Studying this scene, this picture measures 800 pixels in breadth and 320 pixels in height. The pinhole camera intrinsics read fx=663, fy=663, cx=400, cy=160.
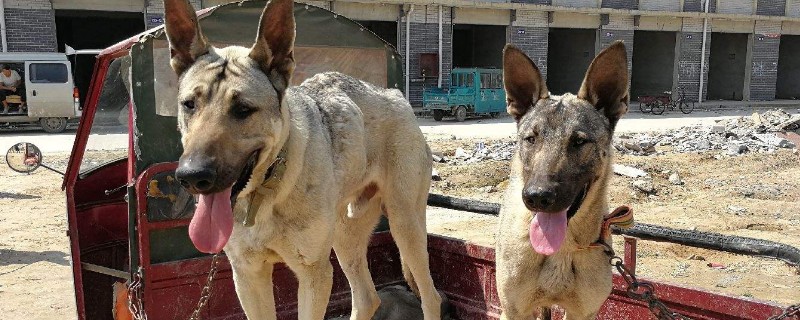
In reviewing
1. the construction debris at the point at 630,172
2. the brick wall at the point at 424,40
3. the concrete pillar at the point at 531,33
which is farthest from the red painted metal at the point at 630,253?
the concrete pillar at the point at 531,33

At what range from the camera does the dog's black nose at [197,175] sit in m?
2.63

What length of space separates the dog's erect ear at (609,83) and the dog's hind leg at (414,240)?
168cm

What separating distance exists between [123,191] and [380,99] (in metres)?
2.18

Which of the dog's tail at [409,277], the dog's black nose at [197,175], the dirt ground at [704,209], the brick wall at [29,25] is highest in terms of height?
the brick wall at [29,25]

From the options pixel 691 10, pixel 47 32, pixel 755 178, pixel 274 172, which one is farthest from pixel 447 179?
pixel 691 10

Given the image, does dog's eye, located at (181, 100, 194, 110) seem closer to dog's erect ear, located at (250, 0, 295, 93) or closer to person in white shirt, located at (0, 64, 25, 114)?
dog's erect ear, located at (250, 0, 295, 93)

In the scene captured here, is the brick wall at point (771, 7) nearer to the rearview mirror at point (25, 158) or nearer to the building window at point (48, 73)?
the building window at point (48, 73)

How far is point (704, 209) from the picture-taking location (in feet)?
34.9

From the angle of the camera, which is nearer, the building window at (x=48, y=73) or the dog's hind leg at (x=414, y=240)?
the dog's hind leg at (x=414, y=240)

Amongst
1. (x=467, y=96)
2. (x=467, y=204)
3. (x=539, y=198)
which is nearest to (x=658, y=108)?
(x=467, y=96)

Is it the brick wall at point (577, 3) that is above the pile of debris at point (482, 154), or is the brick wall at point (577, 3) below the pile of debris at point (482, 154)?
above

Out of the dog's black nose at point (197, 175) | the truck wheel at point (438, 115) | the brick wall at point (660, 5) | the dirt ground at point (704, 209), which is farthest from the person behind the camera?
the brick wall at point (660, 5)

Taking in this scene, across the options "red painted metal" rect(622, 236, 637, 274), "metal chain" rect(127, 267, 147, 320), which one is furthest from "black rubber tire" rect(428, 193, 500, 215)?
"metal chain" rect(127, 267, 147, 320)

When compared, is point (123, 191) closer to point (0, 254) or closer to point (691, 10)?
point (0, 254)
